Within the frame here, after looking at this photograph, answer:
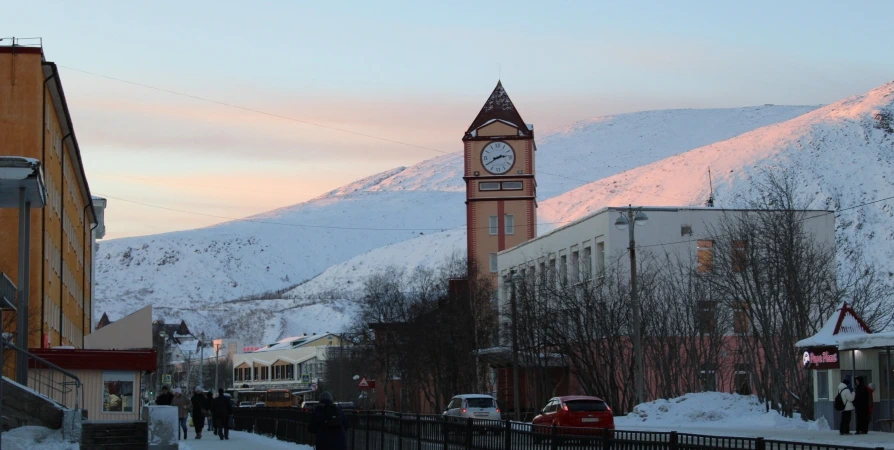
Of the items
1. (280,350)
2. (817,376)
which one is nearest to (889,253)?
(280,350)

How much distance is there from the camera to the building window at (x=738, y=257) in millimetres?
50406

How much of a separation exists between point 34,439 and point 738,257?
33.3 meters

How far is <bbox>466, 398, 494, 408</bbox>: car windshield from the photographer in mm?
44062

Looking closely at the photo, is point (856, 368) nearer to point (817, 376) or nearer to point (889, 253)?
point (817, 376)

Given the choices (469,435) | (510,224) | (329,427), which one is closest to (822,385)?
(469,435)

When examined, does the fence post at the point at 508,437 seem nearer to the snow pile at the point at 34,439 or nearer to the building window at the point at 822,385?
the snow pile at the point at 34,439

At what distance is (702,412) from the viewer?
42.1m

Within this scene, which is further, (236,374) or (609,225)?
(236,374)

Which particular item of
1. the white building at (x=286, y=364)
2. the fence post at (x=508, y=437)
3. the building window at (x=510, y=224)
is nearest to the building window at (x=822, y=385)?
the fence post at (x=508, y=437)

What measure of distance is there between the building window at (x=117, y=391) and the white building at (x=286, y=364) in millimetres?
108187

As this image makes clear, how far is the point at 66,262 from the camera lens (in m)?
62.9

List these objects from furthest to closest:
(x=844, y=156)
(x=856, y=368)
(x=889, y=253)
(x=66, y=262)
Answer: (x=844, y=156)
(x=889, y=253)
(x=66, y=262)
(x=856, y=368)

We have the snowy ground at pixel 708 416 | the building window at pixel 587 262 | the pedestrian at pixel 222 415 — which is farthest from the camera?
the building window at pixel 587 262

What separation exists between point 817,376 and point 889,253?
135429 millimetres
